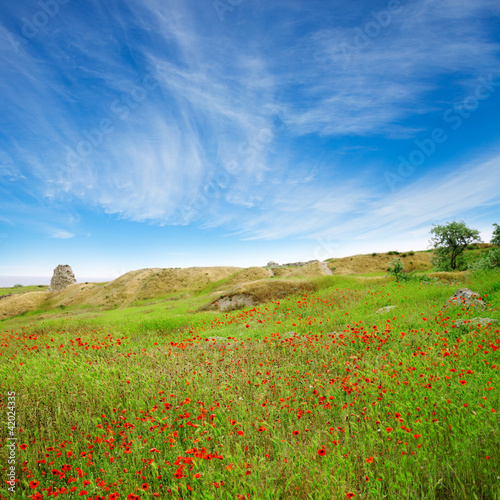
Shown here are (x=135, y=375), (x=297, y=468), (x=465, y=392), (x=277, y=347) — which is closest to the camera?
(x=297, y=468)

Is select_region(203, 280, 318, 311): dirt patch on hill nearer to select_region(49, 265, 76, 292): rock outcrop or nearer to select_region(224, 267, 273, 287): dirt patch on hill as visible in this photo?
select_region(224, 267, 273, 287): dirt patch on hill

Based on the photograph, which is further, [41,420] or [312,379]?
[312,379]

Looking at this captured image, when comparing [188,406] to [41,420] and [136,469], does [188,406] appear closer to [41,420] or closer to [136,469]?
[136,469]

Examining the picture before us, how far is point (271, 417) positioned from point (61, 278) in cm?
8606

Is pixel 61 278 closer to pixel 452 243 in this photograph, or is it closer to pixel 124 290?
pixel 124 290

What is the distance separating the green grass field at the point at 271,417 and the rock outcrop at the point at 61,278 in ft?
245

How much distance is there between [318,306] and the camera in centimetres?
1753

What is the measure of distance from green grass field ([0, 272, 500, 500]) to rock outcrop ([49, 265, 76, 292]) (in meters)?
74.7

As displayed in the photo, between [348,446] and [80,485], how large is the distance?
4.08m

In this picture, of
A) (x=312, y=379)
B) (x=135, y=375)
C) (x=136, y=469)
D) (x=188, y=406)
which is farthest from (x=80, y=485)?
(x=312, y=379)

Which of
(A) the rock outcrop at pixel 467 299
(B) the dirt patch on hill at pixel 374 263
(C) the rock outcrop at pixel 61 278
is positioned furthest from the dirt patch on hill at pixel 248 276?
(C) the rock outcrop at pixel 61 278

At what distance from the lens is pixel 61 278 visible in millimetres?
73812

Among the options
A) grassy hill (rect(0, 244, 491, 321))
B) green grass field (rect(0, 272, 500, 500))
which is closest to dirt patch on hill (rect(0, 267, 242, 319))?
grassy hill (rect(0, 244, 491, 321))

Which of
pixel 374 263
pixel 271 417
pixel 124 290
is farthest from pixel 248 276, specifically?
pixel 271 417
